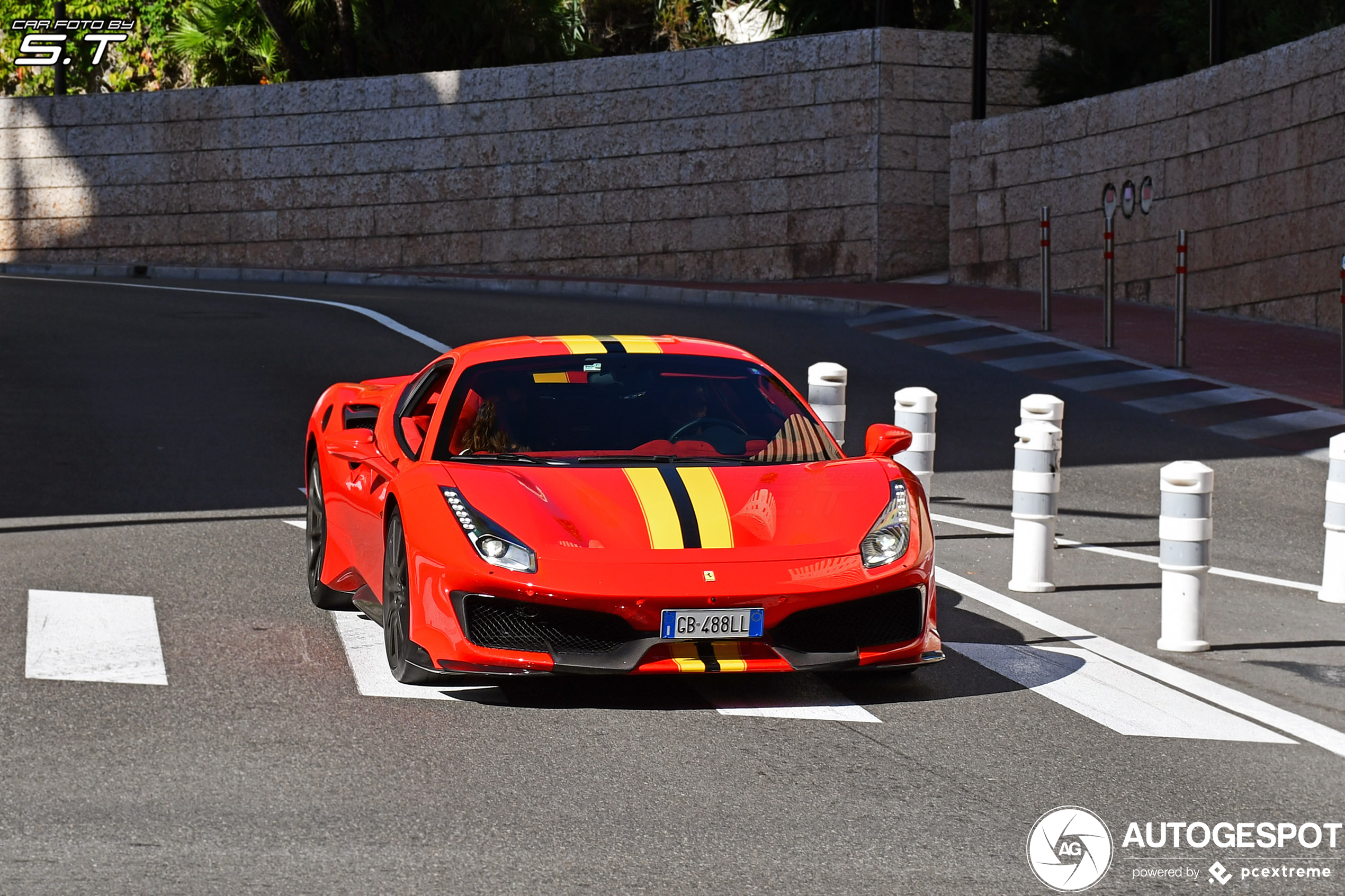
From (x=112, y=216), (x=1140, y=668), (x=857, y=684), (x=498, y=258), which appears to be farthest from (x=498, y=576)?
(x=112, y=216)

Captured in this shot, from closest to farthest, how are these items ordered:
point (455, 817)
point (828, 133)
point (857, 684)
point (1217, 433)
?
point (455, 817), point (857, 684), point (1217, 433), point (828, 133)

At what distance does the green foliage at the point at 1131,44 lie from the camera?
24.9m

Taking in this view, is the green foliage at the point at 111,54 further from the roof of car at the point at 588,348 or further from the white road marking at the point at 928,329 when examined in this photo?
the roof of car at the point at 588,348

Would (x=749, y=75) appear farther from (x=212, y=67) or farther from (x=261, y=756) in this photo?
(x=261, y=756)

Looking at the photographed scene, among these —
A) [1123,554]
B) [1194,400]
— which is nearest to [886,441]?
[1123,554]

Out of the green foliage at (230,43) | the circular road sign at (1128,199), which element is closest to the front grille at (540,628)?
the circular road sign at (1128,199)

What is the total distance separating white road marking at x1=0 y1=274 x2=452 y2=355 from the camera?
18250 millimetres

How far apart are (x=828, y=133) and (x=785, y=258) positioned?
1.84m

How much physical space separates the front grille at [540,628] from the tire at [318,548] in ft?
5.84

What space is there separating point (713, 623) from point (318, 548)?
8.39 ft

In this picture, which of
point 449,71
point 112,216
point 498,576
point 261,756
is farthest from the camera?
point 112,216

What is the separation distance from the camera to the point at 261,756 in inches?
216

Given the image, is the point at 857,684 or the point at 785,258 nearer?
the point at 857,684

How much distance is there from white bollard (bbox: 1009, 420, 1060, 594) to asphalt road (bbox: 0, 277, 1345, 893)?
0.13 meters
